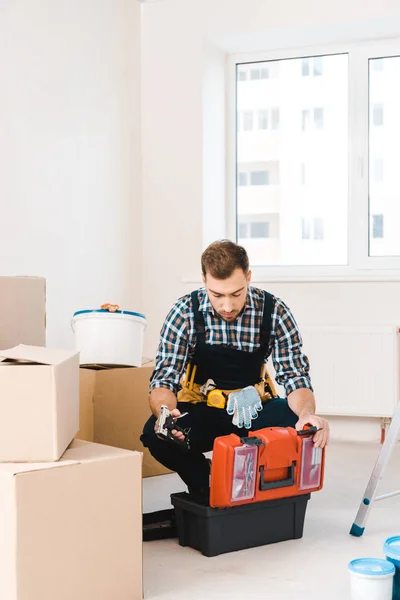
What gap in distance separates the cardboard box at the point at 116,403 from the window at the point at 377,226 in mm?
1777

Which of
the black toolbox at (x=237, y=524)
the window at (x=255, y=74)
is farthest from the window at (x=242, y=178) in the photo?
the black toolbox at (x=237, y=524)

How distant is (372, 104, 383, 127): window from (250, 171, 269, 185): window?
645mm

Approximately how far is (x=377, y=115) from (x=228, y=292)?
2.30 meters

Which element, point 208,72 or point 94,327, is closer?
point 94,327

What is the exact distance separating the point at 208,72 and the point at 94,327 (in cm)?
197

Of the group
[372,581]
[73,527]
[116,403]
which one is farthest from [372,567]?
[116,403]

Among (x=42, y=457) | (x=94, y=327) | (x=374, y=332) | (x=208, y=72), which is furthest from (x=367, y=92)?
(x=42, y=457)

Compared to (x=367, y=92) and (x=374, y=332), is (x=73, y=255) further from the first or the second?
(x=367, y=92)

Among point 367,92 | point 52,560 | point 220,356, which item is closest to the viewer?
point 52,560

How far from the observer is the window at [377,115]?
4.14 metres

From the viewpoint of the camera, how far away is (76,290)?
356 cm

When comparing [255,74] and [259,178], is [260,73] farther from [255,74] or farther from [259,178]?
[259,178]

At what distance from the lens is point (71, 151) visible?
3.52 m

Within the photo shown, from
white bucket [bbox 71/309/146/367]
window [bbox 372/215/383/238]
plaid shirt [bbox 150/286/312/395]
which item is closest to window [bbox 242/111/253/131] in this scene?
window [bbox 372/215/383/238]
